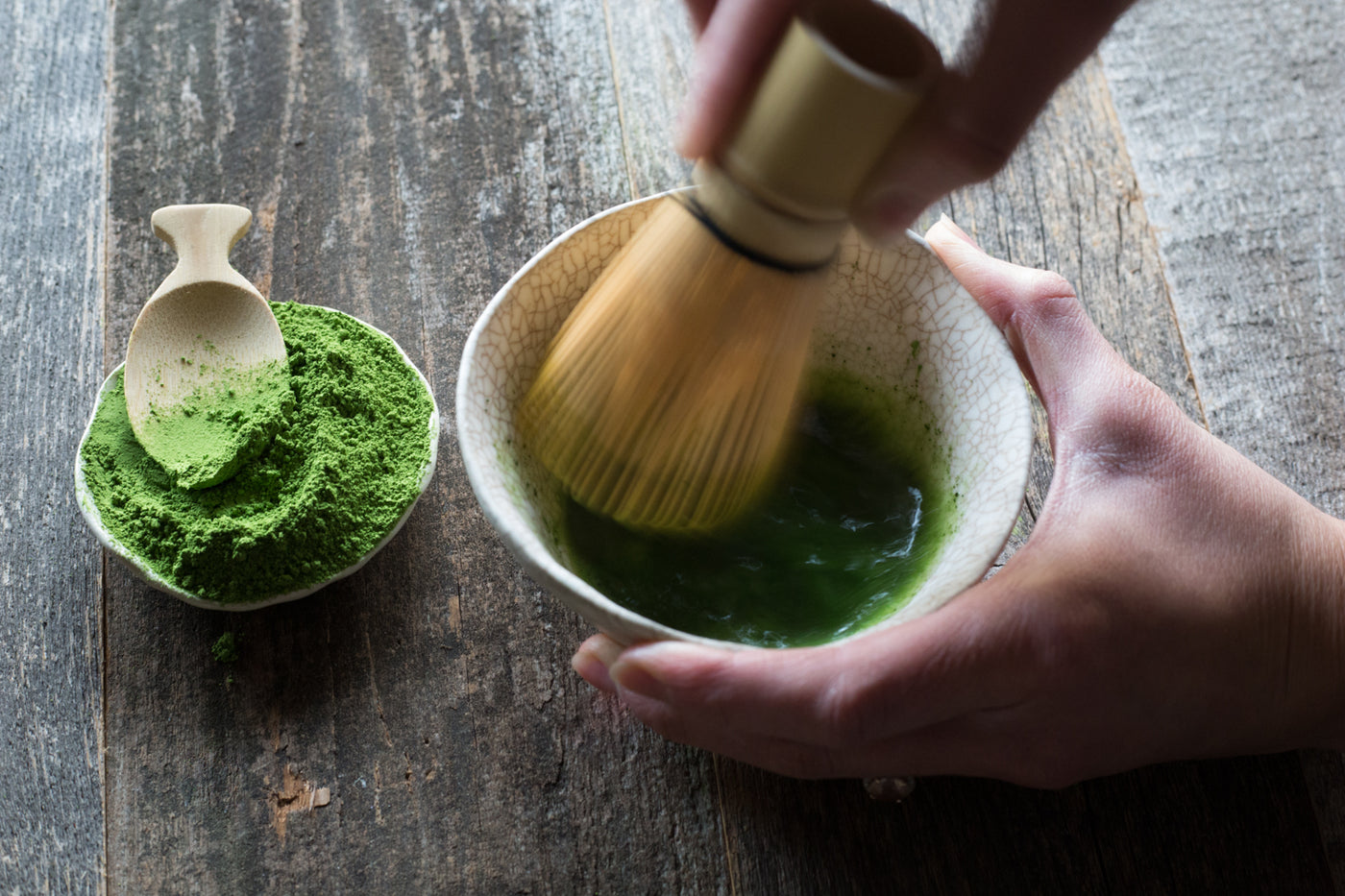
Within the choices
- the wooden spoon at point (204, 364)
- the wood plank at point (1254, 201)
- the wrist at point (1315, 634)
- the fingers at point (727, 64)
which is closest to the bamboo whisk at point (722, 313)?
the fingers at point (727, 64)

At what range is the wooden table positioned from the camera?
0.70m

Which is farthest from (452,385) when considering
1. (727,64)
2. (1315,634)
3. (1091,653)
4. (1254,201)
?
(1254,201)

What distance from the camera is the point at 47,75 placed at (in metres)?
1.01

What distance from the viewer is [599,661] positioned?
0.65 m

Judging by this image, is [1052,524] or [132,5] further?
[132,5]

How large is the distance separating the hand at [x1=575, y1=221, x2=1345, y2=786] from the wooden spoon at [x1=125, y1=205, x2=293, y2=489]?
327mm

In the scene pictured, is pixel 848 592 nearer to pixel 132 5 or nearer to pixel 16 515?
pixel 16 515

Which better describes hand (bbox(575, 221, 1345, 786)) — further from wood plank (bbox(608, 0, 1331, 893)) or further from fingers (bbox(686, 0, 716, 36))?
fingers (bbox(686, 0, 716, 36))

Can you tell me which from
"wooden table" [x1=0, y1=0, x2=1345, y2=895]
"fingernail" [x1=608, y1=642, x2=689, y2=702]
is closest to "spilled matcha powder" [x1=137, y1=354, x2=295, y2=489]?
"wooden table" [x1=0, y1=0, x2=1345, y2=895]

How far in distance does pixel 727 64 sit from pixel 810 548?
374 millimetres

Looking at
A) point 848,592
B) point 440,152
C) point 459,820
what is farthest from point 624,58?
point 459,820

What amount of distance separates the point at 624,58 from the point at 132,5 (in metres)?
0.55

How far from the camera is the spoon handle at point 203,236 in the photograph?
81cm

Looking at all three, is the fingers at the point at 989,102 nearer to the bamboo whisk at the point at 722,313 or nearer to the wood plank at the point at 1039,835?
the bamboo whisk at the point at 722,313
